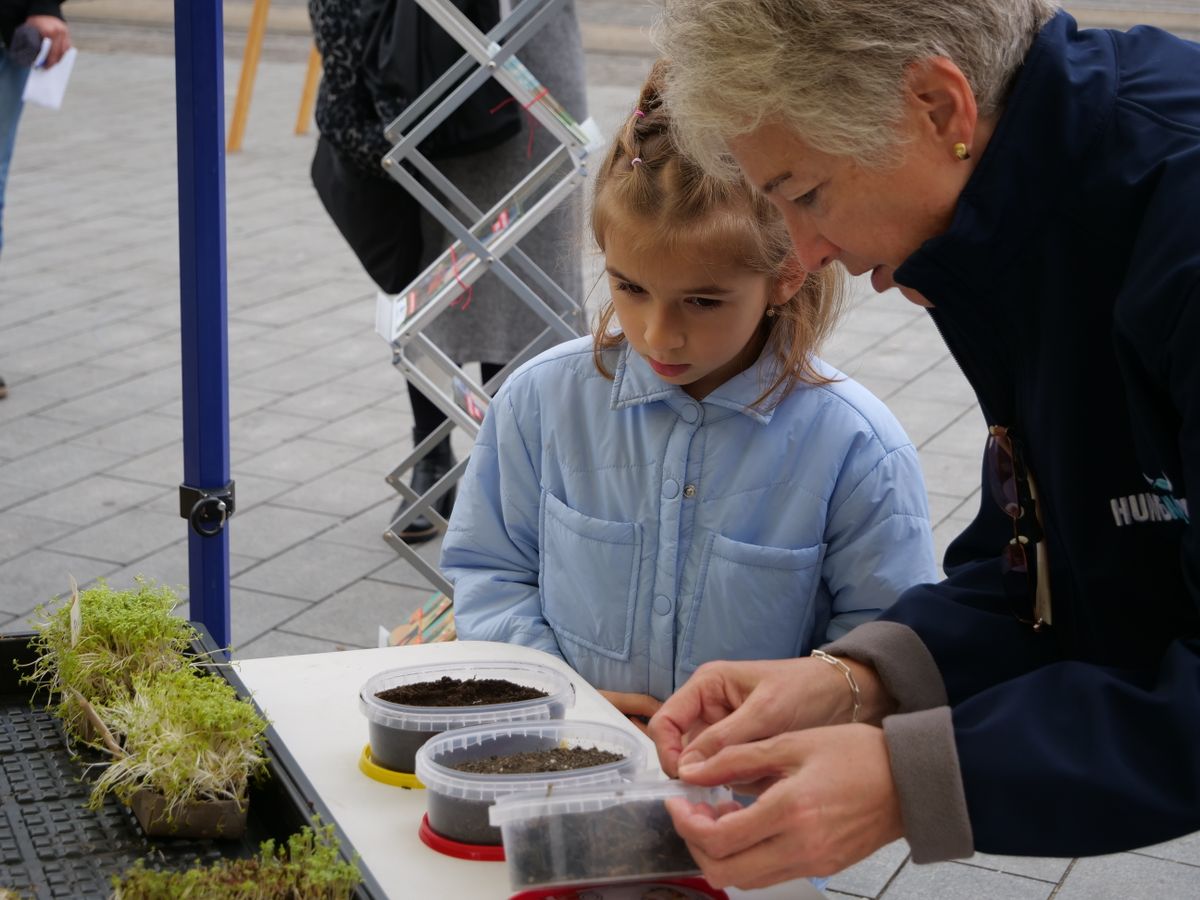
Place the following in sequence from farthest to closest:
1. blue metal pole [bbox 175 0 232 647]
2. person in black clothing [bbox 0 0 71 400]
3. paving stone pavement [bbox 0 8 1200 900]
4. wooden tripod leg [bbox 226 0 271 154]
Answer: wooden tripod leg [bbox 226 0 271 154] → person in black clothing [bbox 0 0 71 400] → paving stone pavement [bbox 0 8 1200 900] → blue metal pole [bbox 175 0 232 647]

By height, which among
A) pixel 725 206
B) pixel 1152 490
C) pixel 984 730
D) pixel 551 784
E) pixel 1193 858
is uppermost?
pixel 725 206

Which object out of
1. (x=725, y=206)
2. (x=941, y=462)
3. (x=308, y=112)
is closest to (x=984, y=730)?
(x=725, y=206)

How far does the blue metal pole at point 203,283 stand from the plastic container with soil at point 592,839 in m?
1.12

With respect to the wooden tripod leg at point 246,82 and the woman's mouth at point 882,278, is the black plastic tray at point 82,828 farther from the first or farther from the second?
the wooden tripod leg at point 246,82

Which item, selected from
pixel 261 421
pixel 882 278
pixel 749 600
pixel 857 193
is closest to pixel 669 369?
pixel 749 600

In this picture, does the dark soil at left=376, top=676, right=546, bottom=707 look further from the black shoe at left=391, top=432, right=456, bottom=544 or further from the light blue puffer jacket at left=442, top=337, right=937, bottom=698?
the black shoe at left=391, top=432, right=456, bottom=544

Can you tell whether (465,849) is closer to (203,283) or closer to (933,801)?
(933,801)

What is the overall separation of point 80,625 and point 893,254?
0.91m

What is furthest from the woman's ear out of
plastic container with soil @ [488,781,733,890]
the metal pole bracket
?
the metal pole bracket

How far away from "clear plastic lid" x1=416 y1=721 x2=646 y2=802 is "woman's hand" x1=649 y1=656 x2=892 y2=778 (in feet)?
0.16

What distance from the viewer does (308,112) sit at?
953 cm

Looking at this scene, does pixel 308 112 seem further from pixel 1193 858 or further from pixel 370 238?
pixel 1193 858

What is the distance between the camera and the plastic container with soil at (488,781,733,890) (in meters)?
1.26

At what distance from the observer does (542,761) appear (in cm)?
143
